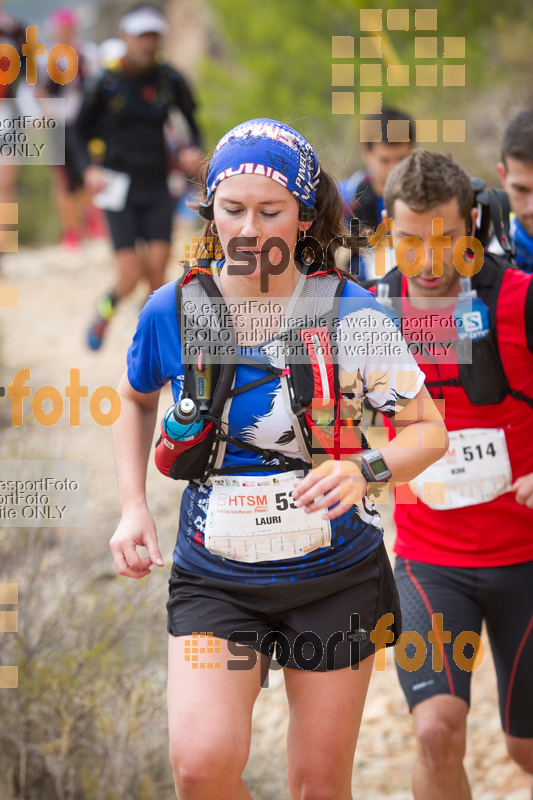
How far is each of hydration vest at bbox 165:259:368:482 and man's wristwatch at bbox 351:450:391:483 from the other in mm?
110

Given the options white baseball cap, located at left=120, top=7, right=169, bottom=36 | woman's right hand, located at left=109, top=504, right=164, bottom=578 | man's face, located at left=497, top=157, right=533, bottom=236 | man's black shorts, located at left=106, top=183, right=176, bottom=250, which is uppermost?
white baseball cap, located at left=120, top=7, right=169, bottom=36

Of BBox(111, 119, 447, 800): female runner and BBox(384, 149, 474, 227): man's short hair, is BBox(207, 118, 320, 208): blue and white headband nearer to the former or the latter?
BBox(111, 119, 447, 800): female runner

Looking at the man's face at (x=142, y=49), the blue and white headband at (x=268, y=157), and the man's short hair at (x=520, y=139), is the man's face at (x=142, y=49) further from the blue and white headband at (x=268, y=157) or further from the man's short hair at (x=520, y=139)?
the blue and white headband at (x=268, y=157)

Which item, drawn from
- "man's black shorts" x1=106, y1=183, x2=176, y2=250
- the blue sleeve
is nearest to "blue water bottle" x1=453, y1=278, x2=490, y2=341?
the blue sleeve

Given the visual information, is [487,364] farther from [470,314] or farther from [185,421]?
[185,421]

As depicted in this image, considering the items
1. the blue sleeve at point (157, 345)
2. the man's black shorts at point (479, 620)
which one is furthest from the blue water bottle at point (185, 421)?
the man's black shorts at point (479, 620)

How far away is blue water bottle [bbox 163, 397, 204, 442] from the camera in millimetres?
2092

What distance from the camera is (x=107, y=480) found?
20.5ft

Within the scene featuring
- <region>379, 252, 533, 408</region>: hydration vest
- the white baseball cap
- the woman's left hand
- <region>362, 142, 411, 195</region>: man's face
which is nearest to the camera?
the woman's left hand

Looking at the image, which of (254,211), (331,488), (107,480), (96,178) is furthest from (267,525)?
(96,178)

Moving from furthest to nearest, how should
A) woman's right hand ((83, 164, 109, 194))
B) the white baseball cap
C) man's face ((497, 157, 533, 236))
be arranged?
woman's right hand ((83, 164, 109, 194)) < the white baseball cap < man's face ((497, 157, 533, 236))

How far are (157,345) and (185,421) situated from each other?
0.27 m

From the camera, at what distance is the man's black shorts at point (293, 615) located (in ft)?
7.13

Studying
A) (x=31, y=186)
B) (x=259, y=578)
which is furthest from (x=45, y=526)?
(x=31, y=186)
